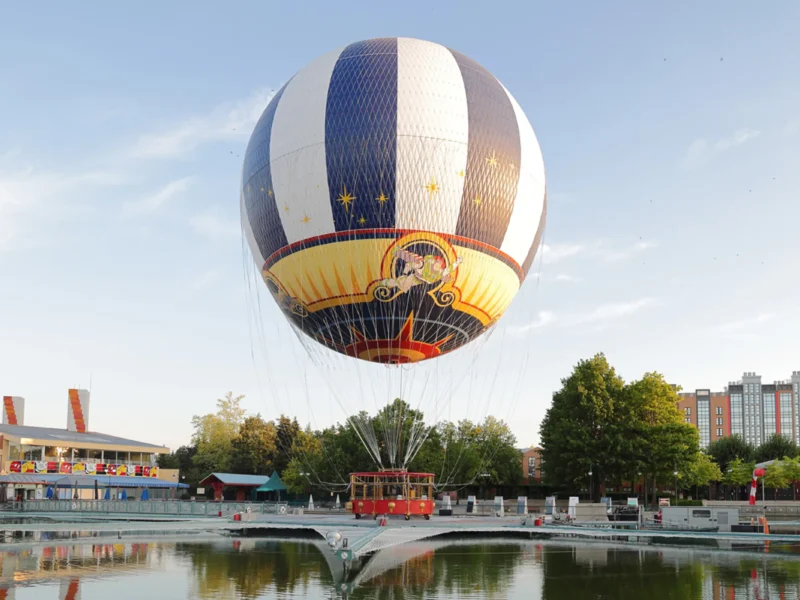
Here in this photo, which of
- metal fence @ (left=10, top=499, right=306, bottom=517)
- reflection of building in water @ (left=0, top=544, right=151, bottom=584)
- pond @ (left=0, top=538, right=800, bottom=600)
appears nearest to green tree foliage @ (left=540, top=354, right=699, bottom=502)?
metal fence @ (left=10, top=499, right=306, bottom=517)

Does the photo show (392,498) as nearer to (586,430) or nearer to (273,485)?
(586,430)

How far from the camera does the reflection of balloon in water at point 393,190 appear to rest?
1081 inches

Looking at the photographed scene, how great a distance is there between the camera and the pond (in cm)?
2066

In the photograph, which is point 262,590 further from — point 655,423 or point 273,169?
point 655,423

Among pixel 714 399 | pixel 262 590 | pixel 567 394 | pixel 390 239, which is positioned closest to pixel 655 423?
pixel 567 394

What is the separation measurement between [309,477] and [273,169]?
43278 millimetres

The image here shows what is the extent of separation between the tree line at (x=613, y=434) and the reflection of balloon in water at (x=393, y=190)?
2962 cm

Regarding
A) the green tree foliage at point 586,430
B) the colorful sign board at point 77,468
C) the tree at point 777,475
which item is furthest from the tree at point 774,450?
the colorful sign board at point 77,468

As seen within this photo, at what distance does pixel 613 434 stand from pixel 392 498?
26715 millimetres

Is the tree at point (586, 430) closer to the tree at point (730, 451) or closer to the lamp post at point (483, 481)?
the lamp post at point (483, 481)

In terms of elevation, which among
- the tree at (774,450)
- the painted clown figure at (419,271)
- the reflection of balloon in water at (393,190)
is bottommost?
the tree at (774,450)

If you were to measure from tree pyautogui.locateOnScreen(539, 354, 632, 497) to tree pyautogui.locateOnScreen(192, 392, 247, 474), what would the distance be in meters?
39.7

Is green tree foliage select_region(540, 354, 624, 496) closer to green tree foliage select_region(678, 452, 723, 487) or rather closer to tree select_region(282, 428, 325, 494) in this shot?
green tree foliage select_region(678, 452, 723, 487)

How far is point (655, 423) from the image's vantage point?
62.2 meters
